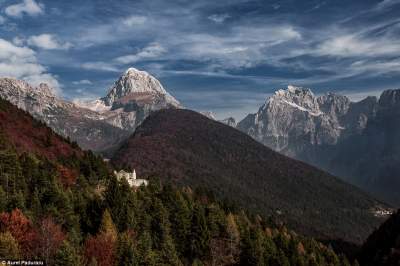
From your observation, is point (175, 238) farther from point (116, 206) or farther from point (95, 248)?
point (95, 248)

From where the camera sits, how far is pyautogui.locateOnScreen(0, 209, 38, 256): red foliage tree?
75688 millimetres

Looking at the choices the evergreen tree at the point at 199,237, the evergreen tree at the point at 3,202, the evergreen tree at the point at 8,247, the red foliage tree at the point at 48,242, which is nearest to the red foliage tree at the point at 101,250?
the red foliage tree at the point at 48,242

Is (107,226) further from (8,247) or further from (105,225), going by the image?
(8,247)

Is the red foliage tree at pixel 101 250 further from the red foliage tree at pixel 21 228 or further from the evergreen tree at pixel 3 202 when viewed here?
the evergreen tree at pixel 3 202

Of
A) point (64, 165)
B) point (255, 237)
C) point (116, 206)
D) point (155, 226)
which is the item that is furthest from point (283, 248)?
point (64, 165)

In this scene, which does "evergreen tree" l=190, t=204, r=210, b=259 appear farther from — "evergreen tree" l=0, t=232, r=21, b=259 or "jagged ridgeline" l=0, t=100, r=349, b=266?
"evergreen tree" l=0, t=232, r=21, b=259

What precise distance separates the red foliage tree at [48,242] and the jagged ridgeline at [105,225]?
15cm

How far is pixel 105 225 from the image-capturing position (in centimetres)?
9006

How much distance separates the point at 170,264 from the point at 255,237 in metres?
38.9

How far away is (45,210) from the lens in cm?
9056

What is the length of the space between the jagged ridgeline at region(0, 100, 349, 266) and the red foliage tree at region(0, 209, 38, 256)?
0.50ft

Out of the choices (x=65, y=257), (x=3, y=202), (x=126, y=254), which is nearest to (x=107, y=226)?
(x=126, y=254)

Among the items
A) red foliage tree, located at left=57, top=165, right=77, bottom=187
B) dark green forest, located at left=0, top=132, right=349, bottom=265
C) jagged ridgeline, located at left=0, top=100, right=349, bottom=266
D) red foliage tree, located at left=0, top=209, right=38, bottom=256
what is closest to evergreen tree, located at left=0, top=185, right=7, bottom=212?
jagged ridgeline, located at left=0, top=100, right=349, bottom=266

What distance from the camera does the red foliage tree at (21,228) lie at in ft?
248
